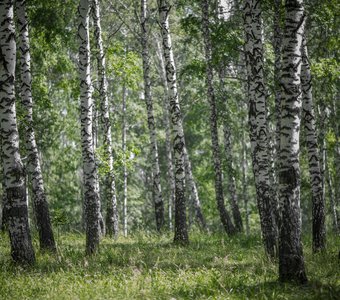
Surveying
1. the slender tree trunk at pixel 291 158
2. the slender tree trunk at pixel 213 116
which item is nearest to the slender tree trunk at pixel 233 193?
the slender tree trunk at pixel 213 116

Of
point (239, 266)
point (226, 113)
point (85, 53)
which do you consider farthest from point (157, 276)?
point (226, 113)

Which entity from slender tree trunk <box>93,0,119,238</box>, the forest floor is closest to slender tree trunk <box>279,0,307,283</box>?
the forest floor

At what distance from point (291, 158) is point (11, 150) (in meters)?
5.88

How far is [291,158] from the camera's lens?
7188 millimetres

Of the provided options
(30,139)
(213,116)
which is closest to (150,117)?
(213,116)

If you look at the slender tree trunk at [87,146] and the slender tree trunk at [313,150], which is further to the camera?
the slender tree trunk at [313,150]

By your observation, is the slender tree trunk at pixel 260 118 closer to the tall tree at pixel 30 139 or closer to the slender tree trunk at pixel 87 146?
the slender tree trunk at pixel 87 146

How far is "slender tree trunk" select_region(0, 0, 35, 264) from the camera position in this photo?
9273mm

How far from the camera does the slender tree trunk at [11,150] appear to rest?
30.4ft

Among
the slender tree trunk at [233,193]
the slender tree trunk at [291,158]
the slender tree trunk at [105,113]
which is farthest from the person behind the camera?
the slender tree trunk at [233,193]

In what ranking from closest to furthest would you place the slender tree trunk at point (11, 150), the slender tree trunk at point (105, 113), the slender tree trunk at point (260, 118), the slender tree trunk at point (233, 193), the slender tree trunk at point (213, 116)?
the slender tree trunk at point (11, 150) < the slender tree trunk at point (260, 118) < the slender tree trunk at point (105, 113) < the slender tree trunk at point (213, 116) < the slender tree trunk at point (233, 193)

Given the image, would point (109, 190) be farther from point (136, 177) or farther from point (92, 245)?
point (136, 177)

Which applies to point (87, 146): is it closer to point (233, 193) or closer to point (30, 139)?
point (30, 139)

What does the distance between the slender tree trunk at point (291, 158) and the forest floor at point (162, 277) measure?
39 centimetres
